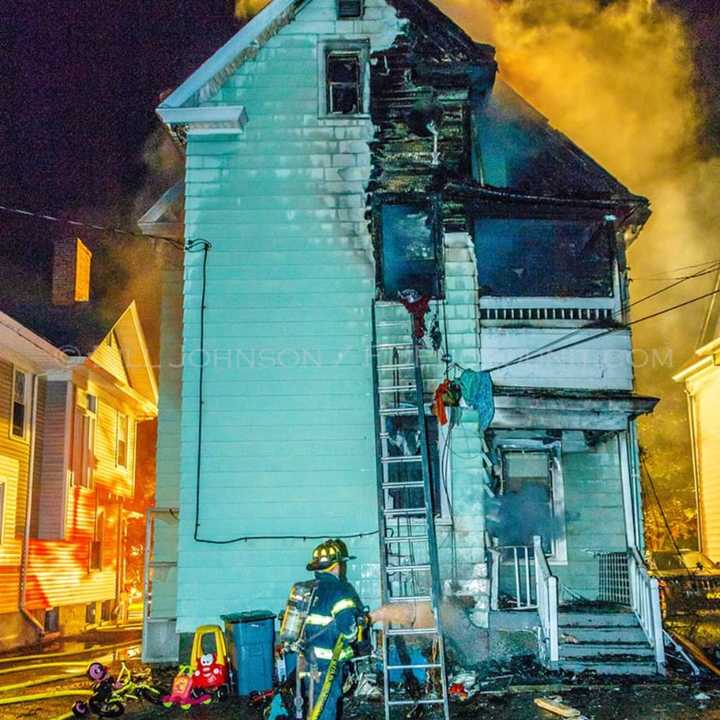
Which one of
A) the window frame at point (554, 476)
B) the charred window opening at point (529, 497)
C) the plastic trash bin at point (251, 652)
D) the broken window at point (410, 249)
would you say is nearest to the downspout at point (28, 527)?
the plastic trash bin at point (251, 652)

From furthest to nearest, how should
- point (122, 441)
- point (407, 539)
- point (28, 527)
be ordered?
point (122, 441)
point (28, 527)
point (407, 539)

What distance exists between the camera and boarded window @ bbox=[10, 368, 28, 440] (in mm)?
17344

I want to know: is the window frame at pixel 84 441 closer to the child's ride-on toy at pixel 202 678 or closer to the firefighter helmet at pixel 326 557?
the child's ride-on toy at pixel 202 678

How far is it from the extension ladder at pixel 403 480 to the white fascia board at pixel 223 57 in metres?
4.13

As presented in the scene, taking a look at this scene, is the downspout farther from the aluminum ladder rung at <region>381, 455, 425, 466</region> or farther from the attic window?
the attic window

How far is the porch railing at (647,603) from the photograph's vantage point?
390 inches

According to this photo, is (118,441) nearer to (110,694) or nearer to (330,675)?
(110,694)

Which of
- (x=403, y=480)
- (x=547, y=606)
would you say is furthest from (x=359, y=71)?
(x=547, y=606)

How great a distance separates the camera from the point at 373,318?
1141 cm

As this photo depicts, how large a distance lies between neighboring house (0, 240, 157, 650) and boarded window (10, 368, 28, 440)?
0.09ft

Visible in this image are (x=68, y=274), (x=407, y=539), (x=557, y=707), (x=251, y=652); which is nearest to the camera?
(x=557, y=707)

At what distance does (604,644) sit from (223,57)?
953cm

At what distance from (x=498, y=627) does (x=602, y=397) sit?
3329 mm

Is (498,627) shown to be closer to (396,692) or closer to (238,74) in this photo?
(396,692)
